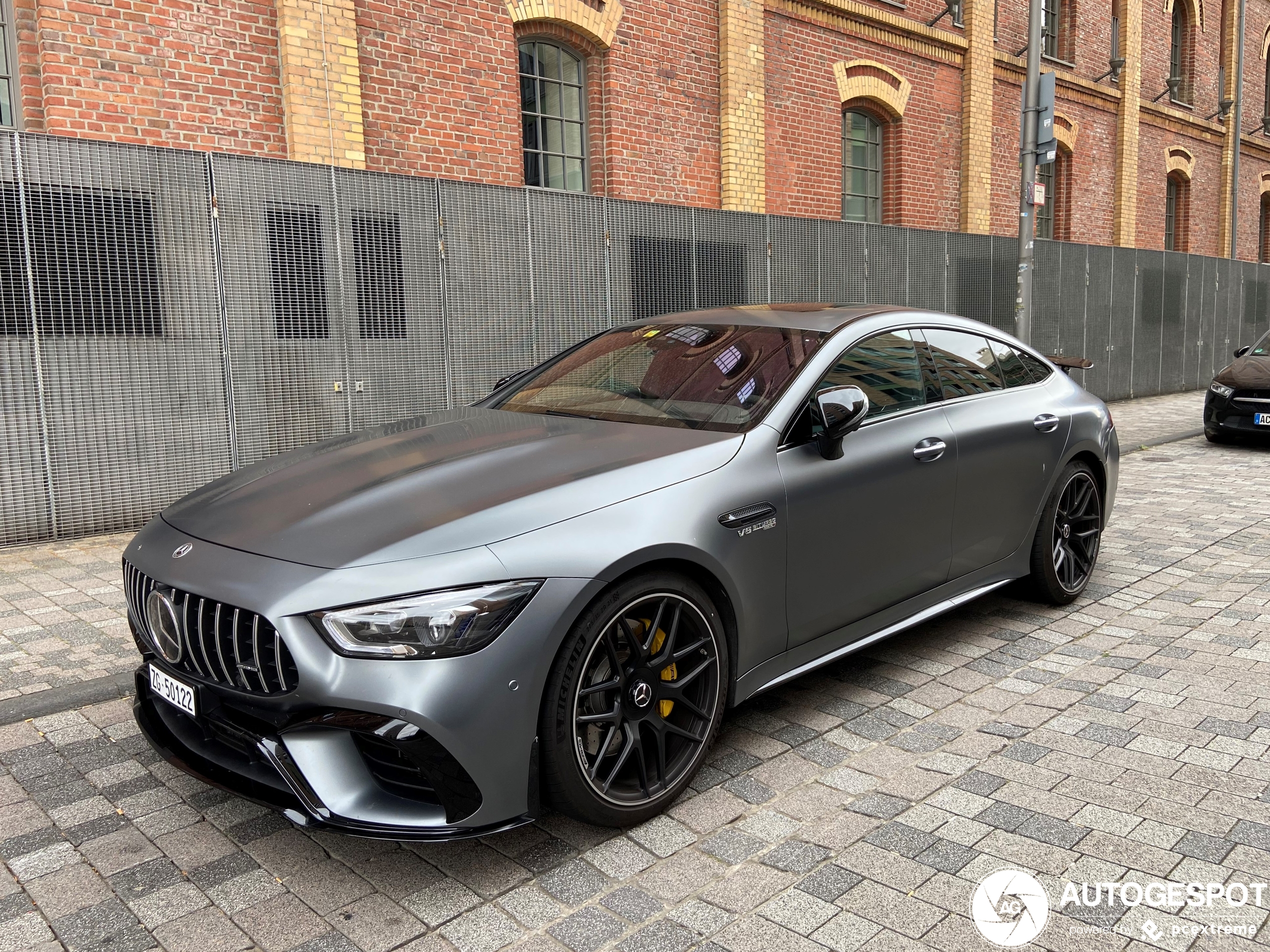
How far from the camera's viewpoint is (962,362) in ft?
15.3

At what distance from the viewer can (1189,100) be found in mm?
22734

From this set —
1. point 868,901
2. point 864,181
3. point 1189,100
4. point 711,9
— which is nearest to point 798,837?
point 868,901

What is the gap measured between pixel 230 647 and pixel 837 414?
2.11m

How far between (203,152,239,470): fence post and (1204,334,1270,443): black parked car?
1080 cm

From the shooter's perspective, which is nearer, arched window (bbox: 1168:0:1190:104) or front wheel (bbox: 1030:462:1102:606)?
front wheel (bbox: 1030:462:1102:606)

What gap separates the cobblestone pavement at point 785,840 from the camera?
8.39 ft

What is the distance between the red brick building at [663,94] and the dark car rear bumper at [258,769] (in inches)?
258

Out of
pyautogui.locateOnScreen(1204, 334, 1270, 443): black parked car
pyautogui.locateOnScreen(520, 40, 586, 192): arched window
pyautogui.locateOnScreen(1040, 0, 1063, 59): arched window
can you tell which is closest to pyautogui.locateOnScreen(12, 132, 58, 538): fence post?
pyautogui.locateOnScreen(520, 40, 586, 192): arched window

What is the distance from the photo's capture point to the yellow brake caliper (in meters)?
3.04

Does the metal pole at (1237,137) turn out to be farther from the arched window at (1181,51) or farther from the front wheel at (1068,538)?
the front wheel at (1068,538)

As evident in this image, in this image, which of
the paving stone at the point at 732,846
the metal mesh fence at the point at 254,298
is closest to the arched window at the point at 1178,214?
the metal mesh fence at the point at 254,298

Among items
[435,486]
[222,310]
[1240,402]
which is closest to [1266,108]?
[1240,402]

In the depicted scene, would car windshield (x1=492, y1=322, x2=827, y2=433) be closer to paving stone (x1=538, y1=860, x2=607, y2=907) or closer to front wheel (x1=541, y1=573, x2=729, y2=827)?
front wheel (x1=541, y1=573, x2=729, y2=827)

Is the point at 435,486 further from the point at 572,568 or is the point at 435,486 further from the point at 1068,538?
the point at 1068,538
